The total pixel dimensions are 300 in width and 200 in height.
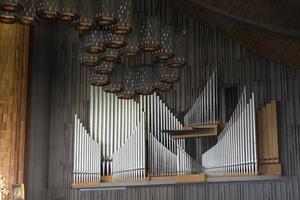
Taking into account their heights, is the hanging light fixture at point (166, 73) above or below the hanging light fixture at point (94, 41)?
below

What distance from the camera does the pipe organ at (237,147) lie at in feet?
44.6

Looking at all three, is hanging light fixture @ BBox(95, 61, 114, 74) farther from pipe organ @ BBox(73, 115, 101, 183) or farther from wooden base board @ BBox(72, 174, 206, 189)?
pipe organ @ BBox(73, 115, 101, 183)

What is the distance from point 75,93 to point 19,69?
167 cm

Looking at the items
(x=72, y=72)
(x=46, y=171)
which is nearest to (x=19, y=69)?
(x=72, y=72)

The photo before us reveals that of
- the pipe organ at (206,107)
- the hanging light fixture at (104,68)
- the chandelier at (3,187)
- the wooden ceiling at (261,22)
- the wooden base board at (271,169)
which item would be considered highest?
the wooden ceiling at (261,22)

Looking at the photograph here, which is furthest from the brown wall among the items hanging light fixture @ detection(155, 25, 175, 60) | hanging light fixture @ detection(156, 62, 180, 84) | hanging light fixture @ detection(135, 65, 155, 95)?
hanging light fixture @ detection(155, 25, 175, 60)

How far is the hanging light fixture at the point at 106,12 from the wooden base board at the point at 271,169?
19.4 feet

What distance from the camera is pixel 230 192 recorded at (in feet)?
46.6

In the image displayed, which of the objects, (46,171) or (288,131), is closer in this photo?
(288,131)

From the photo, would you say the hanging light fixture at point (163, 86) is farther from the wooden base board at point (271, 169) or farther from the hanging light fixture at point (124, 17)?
the wooden base board at point (271, 169)

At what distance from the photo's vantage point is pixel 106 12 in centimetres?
930

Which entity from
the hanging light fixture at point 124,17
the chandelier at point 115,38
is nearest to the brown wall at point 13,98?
the chandelier at point 115,38

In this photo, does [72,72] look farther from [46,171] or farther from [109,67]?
[109,67]

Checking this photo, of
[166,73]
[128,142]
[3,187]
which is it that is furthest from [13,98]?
[166,73]
